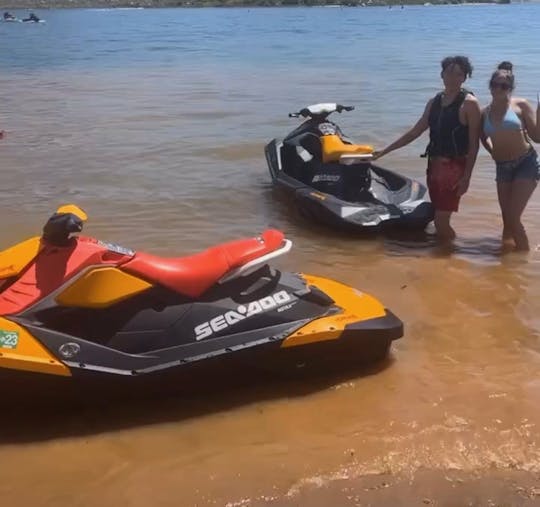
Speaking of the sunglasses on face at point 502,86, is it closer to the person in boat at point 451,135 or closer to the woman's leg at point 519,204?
the person in boat at point 451,135

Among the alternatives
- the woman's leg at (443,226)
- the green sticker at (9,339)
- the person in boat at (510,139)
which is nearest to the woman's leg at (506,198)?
the person in boat at (510,139)

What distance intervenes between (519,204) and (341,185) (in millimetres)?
1771

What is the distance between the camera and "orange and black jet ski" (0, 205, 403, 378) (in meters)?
4.09

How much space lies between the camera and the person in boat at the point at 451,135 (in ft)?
21.5

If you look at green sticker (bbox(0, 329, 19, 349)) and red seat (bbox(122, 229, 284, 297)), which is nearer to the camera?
green sticker (bbox(0, 329, 19, 349))

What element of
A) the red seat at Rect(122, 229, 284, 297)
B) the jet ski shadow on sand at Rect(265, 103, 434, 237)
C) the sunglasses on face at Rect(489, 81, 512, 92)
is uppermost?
the sunglasses on face at Rect(489, 81, 512, 92)

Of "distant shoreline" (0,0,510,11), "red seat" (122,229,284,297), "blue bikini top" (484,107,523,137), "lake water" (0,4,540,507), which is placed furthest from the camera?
"distant shoreline" (0,0,510,11)

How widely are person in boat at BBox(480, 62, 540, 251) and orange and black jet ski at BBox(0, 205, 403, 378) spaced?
263 cm

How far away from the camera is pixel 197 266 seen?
4.42 metres

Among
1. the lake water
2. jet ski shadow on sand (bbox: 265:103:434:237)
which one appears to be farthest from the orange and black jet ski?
jet ski shadow on sand (bbox: 265:103:434:237)

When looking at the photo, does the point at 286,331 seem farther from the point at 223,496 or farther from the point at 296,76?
the point at 296,76

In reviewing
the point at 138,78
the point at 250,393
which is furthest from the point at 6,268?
the point at 138,78

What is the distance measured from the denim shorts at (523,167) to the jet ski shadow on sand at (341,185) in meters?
0.91

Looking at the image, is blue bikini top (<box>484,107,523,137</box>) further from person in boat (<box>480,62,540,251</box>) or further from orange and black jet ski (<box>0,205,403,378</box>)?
orange and black jet ski (<box>0,205,403,378</box>)
